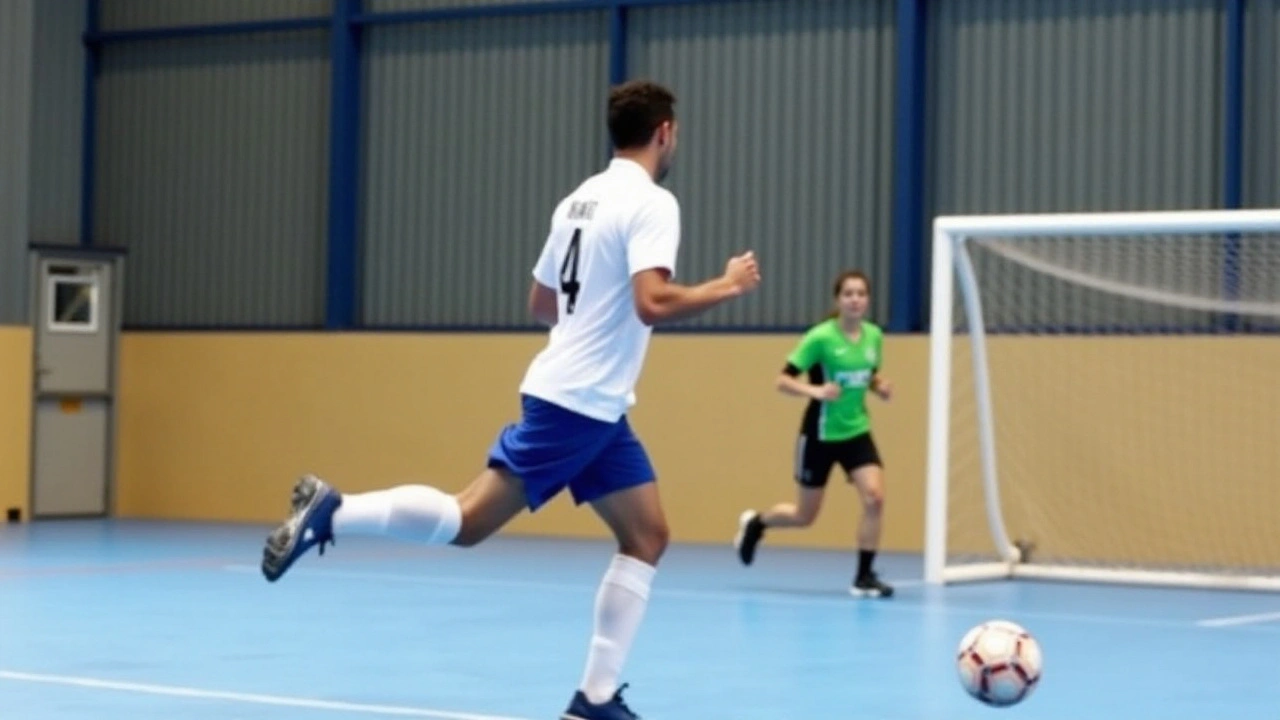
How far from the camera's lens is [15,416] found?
21.7 m

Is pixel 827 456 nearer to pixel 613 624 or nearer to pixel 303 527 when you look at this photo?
pixel 613 624

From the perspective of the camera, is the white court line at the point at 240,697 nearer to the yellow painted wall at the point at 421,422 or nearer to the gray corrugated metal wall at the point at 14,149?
the yellow painted wall at the point at 421,422

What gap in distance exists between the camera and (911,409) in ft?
61.7

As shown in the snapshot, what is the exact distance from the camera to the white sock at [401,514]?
7.33 metres

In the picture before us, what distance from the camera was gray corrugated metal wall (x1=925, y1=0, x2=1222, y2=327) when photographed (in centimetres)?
1794

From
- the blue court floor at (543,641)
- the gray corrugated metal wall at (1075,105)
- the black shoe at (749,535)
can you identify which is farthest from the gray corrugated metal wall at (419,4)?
the black shoe at (749,535)

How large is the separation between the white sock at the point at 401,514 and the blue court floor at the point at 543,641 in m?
0.92

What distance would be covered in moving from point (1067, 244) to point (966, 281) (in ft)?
7.79

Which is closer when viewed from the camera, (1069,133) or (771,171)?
(1069,133)

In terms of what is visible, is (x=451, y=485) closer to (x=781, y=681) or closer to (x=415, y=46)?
(x=415, y=46)

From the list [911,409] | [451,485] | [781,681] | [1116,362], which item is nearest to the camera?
[781,681]

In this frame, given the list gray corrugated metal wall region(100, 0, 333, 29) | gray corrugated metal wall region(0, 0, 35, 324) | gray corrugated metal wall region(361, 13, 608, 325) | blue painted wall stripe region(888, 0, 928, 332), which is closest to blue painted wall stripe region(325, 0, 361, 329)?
gray corrugated metal wall region(361, 13, 608, 325)

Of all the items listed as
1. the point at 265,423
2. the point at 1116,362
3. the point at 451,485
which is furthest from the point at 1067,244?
the point at 265,423

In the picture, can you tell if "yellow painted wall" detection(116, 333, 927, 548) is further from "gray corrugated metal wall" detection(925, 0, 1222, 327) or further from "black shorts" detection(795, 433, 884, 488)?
"black shorts" detection(795, 433, 884, 488)
